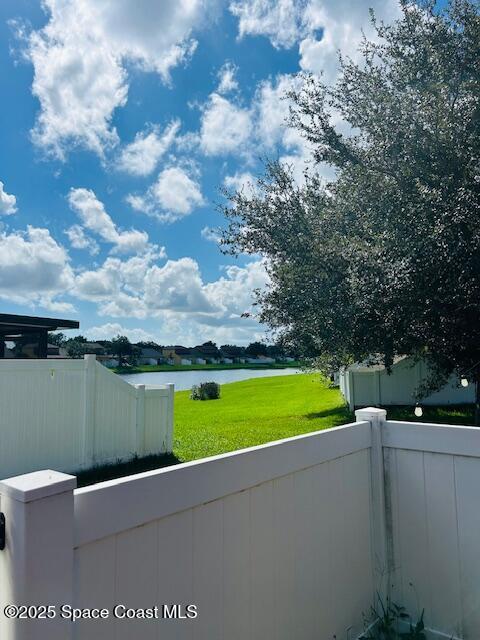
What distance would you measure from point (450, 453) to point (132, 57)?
24.1 ft

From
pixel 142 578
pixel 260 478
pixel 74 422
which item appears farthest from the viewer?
pixel 74 422

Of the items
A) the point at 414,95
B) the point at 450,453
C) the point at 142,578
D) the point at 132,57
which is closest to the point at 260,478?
the point at 142,578

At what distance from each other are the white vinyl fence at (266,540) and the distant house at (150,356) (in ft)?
96.2

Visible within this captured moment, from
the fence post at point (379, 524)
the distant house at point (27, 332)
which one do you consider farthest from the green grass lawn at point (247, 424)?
the fence post at point (379, 524)

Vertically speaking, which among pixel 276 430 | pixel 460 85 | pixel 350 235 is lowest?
pixel 276 430

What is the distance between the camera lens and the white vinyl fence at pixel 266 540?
1110mm

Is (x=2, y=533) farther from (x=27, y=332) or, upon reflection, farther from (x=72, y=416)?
(x=27, y=332)

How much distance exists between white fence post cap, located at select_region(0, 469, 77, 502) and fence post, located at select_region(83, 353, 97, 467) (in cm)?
513

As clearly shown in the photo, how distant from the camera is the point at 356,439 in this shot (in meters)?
2.34

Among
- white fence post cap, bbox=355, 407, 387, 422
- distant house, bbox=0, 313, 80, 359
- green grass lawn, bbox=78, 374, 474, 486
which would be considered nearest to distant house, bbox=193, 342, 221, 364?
green grass lawn, bbox=78, 374, 474, 486

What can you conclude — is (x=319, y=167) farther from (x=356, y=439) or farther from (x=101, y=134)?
(x=356, y=439)

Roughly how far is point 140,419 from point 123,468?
2.52ft

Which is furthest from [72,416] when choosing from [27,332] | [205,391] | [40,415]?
[205,391]

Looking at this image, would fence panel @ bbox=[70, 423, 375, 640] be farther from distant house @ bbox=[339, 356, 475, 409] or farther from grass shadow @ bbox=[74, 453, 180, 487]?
distant house @ bbox=[339, 356, 475, 409]
